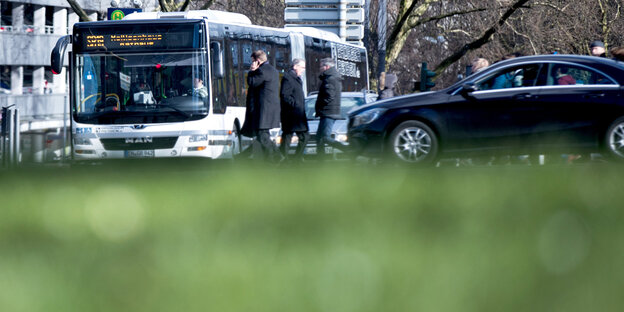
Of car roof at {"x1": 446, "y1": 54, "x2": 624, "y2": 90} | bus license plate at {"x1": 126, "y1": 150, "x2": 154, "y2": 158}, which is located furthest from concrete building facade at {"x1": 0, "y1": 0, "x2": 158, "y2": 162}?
car roof at {"x1": 446, "y1": 54, "x2": 624, "y2": 90}

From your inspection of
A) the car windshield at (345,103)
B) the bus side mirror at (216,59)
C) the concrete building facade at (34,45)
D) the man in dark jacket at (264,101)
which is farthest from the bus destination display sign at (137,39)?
the concrete building facade at (34,45)

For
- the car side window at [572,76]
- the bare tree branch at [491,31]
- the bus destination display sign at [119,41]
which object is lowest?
the car side window at [572,76]

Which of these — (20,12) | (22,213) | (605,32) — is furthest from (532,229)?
(20,12)

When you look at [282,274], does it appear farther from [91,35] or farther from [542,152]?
[91,35]

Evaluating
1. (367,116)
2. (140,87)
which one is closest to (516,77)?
(367,116)

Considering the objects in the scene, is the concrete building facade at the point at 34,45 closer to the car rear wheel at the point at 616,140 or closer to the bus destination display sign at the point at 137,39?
the bus destination display sign at the point at 137,39

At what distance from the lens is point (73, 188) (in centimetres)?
455

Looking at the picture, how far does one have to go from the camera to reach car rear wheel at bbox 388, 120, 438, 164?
13.1 meters

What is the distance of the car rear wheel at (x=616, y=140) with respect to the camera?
12367 mm

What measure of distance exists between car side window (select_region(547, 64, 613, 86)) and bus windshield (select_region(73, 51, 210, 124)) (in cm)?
737

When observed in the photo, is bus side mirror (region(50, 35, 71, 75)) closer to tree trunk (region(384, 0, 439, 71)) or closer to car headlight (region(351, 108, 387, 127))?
car headlight (region(351, 108, 387, 127))

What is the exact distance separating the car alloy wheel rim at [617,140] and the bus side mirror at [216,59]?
311 inches

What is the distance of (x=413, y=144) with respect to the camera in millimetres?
13195

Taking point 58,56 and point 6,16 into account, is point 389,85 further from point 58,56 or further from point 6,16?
point 6,16
